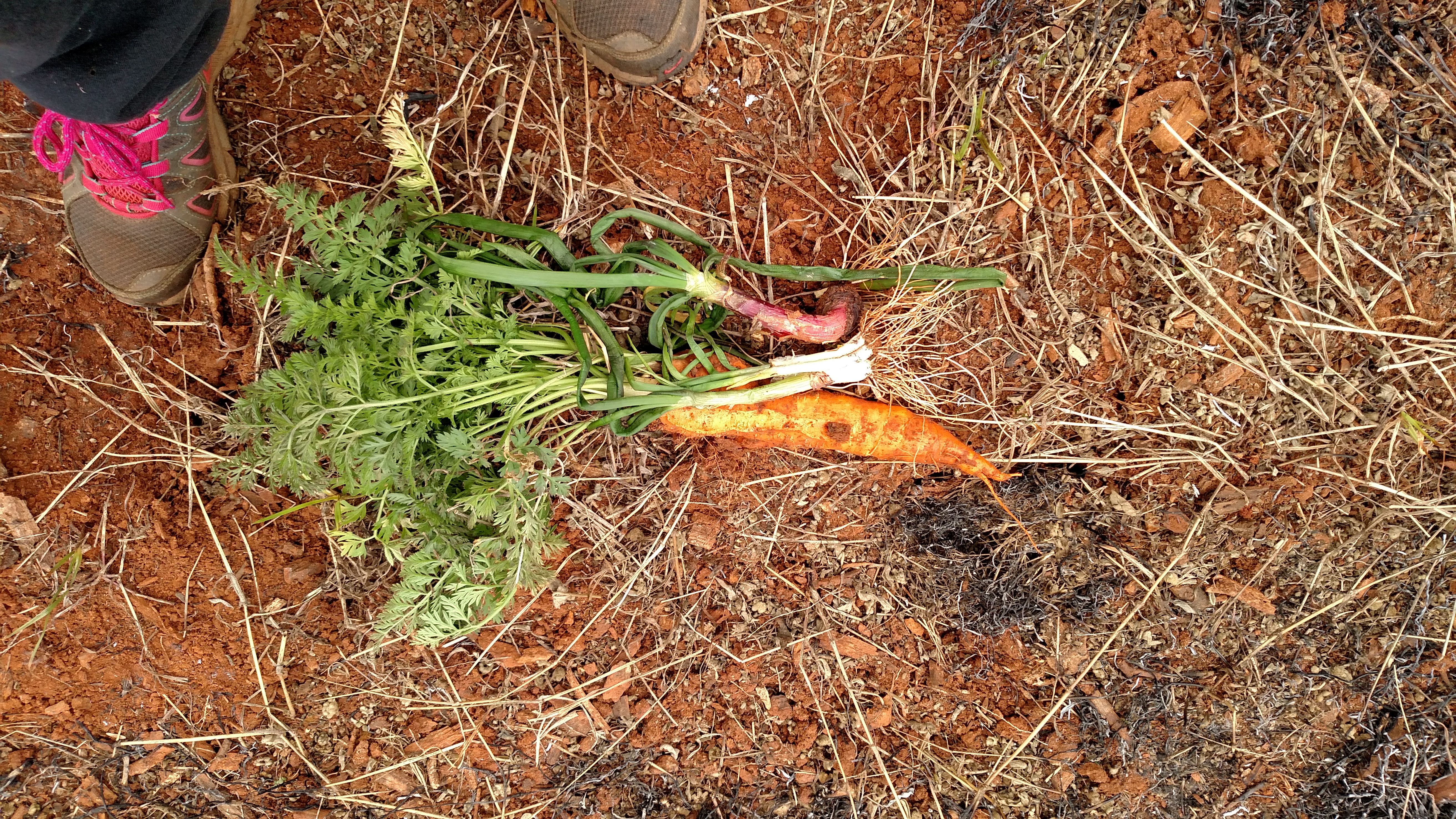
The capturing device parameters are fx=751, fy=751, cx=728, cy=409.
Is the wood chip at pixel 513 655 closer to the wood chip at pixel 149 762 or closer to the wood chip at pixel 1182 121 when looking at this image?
the wood chip at pixel 149 762

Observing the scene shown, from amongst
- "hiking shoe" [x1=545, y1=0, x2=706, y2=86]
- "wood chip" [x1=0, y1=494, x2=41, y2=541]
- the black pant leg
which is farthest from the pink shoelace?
"hiking shoe" [x1=545, y1=0, x2=706, y2=86]

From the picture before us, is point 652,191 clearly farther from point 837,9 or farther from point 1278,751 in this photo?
point 1278,751

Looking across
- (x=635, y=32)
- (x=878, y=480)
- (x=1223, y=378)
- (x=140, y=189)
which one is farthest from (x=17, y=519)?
(x=1223, y=378)

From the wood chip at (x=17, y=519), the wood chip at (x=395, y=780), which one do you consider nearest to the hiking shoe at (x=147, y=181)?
the wood chip at (x=17, y=519)

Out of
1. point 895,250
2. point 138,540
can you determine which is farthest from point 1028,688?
point 138,540

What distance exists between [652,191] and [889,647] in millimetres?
1562

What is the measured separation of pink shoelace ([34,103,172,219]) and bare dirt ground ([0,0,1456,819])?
169 millimetres

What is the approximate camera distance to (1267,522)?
7.38ft

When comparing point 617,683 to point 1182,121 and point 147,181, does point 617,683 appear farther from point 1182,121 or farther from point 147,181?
point 1182,121

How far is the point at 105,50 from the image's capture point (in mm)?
1565

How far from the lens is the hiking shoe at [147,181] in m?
1.99

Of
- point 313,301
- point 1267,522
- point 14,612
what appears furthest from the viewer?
point 1267,522

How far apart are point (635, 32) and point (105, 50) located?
1178 millimetres

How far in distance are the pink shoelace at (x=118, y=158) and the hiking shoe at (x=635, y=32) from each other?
111 cm
